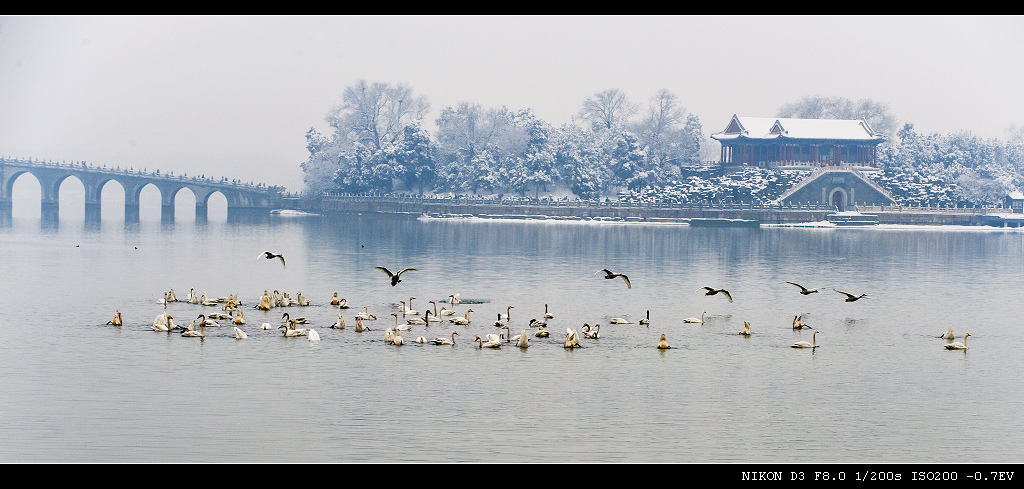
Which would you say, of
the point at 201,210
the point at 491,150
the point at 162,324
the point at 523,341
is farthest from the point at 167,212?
the point at 523,341

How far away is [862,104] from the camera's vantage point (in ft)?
455

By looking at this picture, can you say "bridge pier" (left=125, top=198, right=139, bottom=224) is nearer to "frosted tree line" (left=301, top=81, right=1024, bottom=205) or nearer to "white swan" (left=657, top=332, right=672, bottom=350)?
"frosted tree line" (left=301, top=81, right=1024, bottom=205)

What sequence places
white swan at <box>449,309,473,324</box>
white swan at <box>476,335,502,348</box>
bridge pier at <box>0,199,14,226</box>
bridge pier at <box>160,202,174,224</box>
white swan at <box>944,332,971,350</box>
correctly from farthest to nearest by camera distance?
1. bridge pier at <box>160,202,174,224</box>
2. bridge pier at <box>0,199,14,226</box>
3. white swan at <box>449,309,473,324</box>
4. white swan at <box>944,332,971,350</box>
5. white swan at <box>476,335,502,348</box>

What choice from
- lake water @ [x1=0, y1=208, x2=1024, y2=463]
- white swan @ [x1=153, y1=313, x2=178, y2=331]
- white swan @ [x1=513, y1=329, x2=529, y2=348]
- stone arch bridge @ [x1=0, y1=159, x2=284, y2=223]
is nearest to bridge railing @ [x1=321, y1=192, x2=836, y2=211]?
stone arch bridge @ [x1=0, y1=159, x2=284, y2=223]

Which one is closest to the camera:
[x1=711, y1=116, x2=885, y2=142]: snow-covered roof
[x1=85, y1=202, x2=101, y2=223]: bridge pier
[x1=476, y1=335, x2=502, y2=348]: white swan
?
[x1=476, y1=335, x2=502, y2=348]: white swan

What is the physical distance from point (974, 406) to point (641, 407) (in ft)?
21.1

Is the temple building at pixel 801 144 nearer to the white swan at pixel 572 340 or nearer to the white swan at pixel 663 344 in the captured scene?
the white swan at pixel 663 344

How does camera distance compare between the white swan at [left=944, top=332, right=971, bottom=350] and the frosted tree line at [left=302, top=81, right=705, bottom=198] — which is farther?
the frosted tree line at [left=302, top=81, right=705, bottom=198]

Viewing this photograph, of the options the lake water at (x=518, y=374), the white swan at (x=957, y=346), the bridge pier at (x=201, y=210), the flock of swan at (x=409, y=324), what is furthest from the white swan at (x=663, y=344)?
the bridge pier at (x=201, y=210)

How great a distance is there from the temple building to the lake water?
2279 inches

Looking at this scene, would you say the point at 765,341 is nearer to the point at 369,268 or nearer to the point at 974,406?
the point at 974,406

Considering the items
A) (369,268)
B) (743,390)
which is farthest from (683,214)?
(743,390)

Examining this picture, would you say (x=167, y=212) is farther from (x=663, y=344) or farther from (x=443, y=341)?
(x=663, y=344)

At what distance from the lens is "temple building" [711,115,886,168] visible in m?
109
